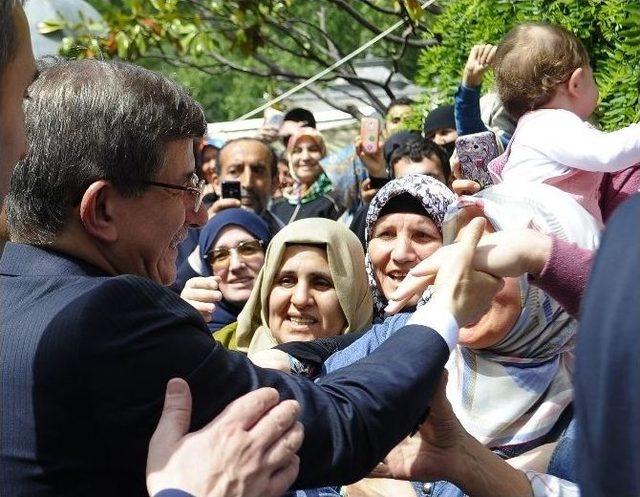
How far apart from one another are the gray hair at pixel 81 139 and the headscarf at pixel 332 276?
1.81m

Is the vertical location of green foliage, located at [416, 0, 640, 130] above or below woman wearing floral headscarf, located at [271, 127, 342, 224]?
above

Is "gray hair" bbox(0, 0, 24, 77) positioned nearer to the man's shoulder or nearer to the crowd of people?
the crowd of people

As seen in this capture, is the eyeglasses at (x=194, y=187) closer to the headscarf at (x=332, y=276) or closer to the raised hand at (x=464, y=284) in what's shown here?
the raised hand at (x=464, y=284)

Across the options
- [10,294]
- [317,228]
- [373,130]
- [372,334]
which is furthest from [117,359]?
[373,130]

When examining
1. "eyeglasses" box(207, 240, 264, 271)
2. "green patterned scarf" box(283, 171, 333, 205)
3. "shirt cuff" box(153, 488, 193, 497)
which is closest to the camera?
"shirt cuff" box(153, 488, 193, 497)

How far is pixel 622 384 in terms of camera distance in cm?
132

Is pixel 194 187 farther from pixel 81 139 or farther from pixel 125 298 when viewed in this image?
pixel 125 298

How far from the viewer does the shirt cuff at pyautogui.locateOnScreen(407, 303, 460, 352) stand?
241cm

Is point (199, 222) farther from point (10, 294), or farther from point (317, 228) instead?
point (317, 228)

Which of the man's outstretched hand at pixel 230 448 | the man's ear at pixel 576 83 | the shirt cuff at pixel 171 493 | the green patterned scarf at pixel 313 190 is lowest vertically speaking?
the green patterned scarf at pixel 313 190

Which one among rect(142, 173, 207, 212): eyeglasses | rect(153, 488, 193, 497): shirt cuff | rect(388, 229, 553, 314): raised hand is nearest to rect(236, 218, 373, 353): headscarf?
rect(142, 173, 207, 212): eyeglasses

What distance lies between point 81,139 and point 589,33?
2.64 meters

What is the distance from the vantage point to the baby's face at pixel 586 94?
156 inches

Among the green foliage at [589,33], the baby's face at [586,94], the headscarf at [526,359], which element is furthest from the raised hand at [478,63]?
the headscarf at [526,359]
